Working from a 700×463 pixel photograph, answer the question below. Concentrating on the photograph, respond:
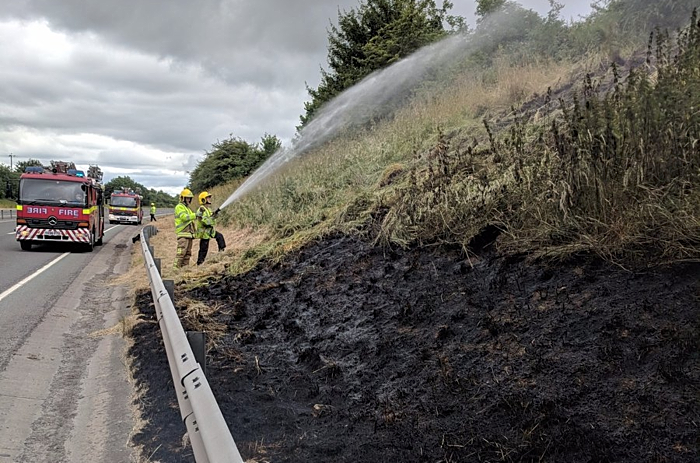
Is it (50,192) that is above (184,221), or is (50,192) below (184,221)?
above

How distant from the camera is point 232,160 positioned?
1385 inches

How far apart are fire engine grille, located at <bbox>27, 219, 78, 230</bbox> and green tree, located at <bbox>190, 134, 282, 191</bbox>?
16638mm

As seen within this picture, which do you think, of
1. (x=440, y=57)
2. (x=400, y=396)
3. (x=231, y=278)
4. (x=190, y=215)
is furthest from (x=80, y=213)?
(x=400, y=396)

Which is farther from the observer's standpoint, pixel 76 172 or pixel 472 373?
pixel 76 172

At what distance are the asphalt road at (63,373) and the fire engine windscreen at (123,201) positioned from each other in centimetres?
2907

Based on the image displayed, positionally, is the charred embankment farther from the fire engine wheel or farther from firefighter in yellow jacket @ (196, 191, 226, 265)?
the fire engine wheel

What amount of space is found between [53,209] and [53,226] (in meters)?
0.50

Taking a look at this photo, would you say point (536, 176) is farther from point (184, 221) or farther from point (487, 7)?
point (487, 7)

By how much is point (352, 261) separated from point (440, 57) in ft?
42.4

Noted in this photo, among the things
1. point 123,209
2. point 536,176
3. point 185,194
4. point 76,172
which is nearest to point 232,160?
point 123,209

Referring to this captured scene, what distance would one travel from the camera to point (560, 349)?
341cm

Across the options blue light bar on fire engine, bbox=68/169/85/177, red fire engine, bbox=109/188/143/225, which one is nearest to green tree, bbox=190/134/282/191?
red fire engine, bbox=109/188/143/225

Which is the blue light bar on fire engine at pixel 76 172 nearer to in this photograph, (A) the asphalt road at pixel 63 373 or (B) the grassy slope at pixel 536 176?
(A) the asphalt road at pixel 63 373

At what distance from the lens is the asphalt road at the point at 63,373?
12.1 feet
